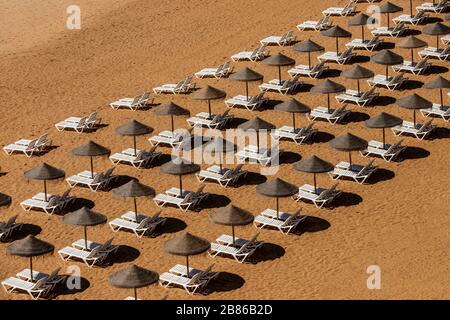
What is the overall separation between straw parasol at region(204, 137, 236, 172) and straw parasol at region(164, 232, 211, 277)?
6.92 m

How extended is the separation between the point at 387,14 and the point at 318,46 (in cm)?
703

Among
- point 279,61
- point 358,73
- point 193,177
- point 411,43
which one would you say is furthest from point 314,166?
point 411,43

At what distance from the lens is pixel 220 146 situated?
125ft

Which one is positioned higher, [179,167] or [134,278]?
[179,167]

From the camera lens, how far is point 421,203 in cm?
3566

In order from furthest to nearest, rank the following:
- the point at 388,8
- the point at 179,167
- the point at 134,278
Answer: the point at 388,8, the point at 179,167, the point at 134,278

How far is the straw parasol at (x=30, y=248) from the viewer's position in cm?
3142

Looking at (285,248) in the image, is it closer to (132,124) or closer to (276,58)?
(132,124)

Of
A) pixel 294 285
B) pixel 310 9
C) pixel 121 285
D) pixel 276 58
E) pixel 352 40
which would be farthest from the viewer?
pixel 310 9

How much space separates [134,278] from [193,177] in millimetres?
8831

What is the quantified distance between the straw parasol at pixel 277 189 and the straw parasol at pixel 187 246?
3.32 m

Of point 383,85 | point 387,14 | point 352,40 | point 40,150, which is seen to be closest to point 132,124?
point 40,150

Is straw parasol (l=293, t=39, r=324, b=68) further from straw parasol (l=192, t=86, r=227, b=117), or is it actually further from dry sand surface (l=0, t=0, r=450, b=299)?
straw parasol (l=192, t=86, r=227, b=117)

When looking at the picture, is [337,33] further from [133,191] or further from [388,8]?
[133,191]
